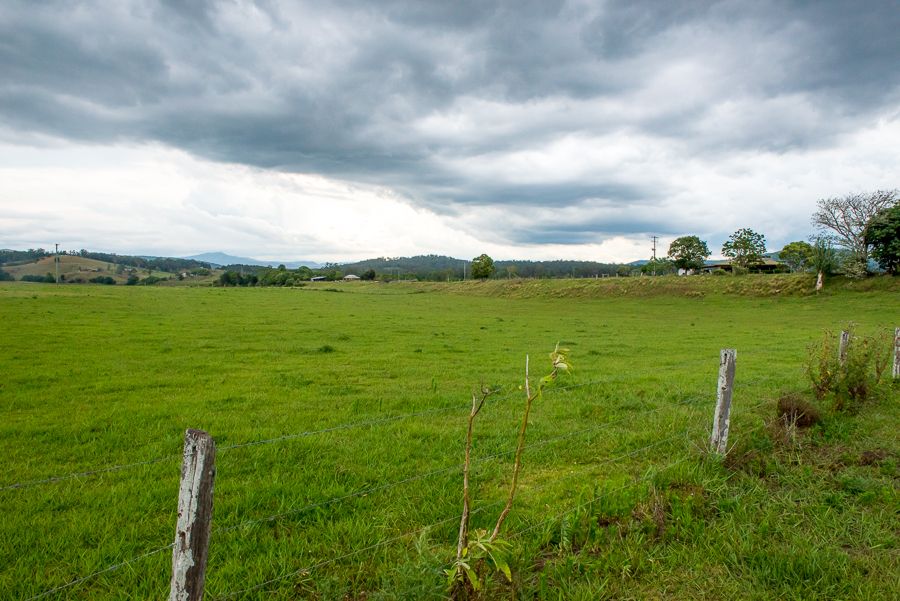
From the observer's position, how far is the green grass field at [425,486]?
4160 millimetres

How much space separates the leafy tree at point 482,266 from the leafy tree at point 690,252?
4166cm

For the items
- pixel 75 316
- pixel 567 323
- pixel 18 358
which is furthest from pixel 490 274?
pixel 18 358

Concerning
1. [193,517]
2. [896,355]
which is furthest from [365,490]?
[896,355]

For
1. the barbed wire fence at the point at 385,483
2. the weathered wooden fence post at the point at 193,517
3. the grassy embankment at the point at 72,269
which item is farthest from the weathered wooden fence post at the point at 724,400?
the grassy embankment at the point at 72,269

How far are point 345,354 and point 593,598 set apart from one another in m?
14.9

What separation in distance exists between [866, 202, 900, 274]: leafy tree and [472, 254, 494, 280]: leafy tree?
249ft

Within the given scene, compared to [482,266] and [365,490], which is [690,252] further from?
[365,490]

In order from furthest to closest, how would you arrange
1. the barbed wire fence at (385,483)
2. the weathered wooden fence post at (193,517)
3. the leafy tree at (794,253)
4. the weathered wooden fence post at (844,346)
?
the leafy tree at (794,253)
the weathered wooden fence post at (844,346)
the barbed wire fence at (385,483)
the weathered wooden fence post at (193,517)

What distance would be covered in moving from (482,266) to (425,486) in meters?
117

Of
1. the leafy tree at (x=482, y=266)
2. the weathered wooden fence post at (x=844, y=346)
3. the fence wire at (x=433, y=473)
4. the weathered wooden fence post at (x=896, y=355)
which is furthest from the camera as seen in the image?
the leafy tree at (x=482, y=266)

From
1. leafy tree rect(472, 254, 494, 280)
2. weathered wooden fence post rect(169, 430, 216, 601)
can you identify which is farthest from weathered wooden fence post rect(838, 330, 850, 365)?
leafy tree rect(472, 254, 494, 280)

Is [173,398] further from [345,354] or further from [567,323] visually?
[567,323]

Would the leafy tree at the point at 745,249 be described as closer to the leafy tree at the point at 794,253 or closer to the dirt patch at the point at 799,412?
the leafy tree at the point at 794,253

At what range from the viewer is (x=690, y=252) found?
103750mm
